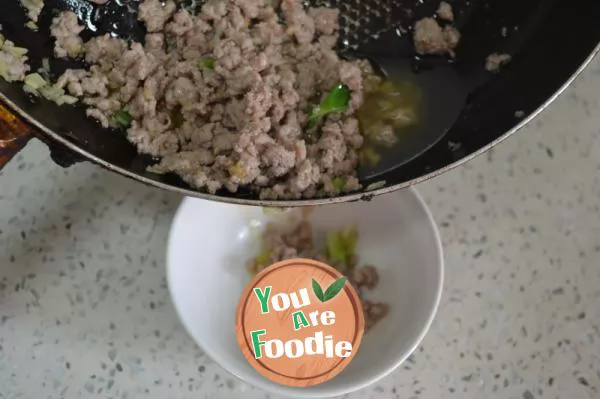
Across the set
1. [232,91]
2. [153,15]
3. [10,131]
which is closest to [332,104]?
[232,91]

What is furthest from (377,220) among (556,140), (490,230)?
(556,140)

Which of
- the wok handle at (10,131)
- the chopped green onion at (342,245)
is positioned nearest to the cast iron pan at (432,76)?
the wok handle at (10,131)

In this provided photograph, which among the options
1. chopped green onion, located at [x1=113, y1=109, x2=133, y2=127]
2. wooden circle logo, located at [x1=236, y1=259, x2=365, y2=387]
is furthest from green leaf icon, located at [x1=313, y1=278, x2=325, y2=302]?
chopped green onion, located at [x1=113, y1=109, x2=133, y2=127]

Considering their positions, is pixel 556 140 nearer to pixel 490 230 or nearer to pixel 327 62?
pixel 490 230

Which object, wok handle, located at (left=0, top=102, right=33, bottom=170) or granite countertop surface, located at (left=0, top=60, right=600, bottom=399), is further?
granite countertop surface, located at (left=0, top=60, right=600, bottom=399)

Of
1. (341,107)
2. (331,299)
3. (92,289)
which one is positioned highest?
(341,107)

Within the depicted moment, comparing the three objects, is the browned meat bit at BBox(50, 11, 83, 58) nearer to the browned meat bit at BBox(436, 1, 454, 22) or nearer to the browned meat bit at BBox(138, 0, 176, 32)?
the browned meat bit at BBox(138, 0, 176, 32)

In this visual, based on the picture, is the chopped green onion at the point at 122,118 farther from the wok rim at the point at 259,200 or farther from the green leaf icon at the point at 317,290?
the green leaf icon at the point at 317,290

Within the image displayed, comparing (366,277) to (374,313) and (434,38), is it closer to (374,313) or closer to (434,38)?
(374,313)
